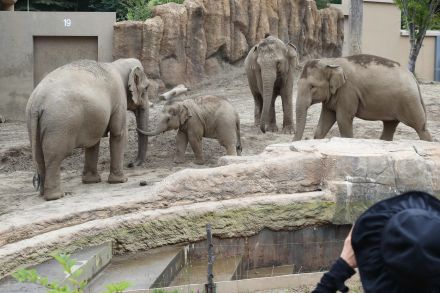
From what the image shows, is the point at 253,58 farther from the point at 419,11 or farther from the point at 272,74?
the point at 419,11

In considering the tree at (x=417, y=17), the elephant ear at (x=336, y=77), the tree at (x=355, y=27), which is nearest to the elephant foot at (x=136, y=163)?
the elephant ear at (x=336, y=77)

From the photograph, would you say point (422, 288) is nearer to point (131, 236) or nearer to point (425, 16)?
point (131, 236)

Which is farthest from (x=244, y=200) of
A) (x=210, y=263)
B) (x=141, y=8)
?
(x=141, y=8)

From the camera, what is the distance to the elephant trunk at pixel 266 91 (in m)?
12.6

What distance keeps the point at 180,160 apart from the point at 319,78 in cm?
242

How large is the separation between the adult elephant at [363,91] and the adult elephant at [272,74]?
2124mm

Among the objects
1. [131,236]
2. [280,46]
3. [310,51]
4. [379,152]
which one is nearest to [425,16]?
[310,51]

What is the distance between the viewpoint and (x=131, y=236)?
6.43m

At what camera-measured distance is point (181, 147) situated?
1159cm

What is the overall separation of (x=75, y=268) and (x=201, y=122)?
609cm

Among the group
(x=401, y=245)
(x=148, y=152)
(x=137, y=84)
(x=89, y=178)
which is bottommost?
(x=148, y=152)

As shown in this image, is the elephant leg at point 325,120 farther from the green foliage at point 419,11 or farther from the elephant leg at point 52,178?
the green foliage at point 419,11

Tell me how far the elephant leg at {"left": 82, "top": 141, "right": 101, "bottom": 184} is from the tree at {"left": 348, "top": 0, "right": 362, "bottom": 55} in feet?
33.7

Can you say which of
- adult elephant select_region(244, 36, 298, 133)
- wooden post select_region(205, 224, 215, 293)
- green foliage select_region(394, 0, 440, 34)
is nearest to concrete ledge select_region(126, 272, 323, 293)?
wooden post select_region(205, 224, 215, 293)
